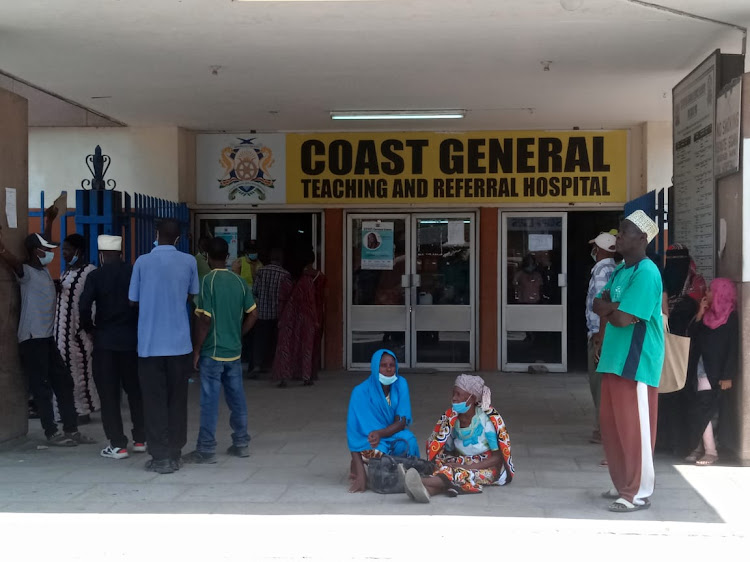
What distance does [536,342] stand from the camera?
40.9ft

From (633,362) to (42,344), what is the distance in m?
4.70

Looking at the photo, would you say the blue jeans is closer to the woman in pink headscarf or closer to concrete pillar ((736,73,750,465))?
the woman in pink headscarf

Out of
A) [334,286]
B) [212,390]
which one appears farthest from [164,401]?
[334,286]

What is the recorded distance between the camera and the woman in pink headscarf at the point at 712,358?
269 inches

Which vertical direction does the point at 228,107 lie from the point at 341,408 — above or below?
above

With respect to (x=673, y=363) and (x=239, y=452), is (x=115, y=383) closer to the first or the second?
(x=239, y=452)

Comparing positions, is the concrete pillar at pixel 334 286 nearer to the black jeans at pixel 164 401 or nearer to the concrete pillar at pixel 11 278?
the concrete pillar at pixel 11 278

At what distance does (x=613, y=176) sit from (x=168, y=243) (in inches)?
274

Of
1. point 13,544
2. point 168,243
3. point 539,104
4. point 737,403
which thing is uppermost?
point 539,104

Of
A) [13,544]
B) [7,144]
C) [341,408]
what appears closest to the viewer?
[13,544]

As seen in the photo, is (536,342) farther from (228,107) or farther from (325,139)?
(228,107)

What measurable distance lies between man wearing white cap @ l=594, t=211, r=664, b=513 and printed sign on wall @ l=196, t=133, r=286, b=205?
7361 mm

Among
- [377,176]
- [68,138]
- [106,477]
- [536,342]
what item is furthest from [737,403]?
[68,138]

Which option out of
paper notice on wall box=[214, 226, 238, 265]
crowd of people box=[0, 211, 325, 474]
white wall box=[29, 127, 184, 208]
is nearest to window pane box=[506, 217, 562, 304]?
paper notice on wall box=[214, 226, 238, 265]
